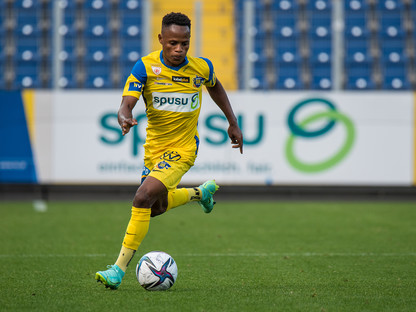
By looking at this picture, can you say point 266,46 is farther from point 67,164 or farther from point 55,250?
point 55,250

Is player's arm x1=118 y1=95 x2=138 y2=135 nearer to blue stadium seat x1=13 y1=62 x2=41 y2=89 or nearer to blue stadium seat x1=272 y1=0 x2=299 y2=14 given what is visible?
blue stadium seat x1=13 y1=62 x2=41 y2=89

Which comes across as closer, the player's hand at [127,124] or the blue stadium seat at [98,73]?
the player's hand at [127,124]

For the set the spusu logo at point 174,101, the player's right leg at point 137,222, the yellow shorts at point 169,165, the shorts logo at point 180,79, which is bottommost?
the player's right leg at point 137,222

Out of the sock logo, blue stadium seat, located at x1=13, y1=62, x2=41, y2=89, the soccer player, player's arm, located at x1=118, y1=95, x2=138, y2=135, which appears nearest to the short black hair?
the soccer player

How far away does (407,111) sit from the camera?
46.3ft

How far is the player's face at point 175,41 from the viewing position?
5504 millimetres

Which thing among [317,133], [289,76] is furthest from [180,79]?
[289,76]

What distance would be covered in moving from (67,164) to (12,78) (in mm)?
4337

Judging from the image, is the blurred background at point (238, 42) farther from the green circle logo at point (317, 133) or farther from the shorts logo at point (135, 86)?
the shorts logo at point (135, 86)

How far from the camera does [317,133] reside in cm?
1398

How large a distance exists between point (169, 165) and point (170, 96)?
573 mm

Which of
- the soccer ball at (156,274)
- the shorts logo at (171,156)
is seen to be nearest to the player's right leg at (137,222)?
the soccer ball at (156,274)

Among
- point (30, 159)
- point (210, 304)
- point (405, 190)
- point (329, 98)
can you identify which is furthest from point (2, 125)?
point (210, 304)

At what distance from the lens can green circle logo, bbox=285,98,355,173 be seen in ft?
45.8
